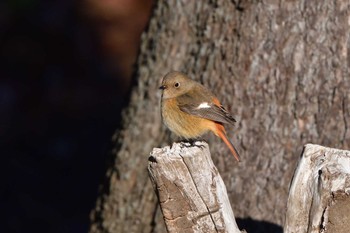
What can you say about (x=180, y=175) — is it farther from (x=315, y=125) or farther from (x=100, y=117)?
(x=100, y=117)

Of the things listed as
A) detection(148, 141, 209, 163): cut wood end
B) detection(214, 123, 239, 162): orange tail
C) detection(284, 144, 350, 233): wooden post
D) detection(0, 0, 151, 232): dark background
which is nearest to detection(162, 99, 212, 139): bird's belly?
detection(214, 123, 239, 162): orange tail

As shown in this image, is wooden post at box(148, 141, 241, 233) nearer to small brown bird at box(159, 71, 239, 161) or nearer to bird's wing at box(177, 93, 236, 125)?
bird's wing at box(177, 93, 236, 125)

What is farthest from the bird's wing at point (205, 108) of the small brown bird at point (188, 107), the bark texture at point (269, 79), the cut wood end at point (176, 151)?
the cut wood end at point (176, 151)

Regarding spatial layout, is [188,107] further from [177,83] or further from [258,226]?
[258,226]

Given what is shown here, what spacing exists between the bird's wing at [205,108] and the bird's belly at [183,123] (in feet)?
0.14

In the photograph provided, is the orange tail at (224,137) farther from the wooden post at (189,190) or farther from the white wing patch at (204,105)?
the wooden post at (189,190)

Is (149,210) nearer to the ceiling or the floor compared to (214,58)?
nearer to the floor

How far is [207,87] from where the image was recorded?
7.27m

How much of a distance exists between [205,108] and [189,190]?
6.07 ft

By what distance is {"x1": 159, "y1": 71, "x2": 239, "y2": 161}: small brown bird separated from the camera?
22.4ft

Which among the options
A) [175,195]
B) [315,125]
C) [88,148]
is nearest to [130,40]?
[88,148]

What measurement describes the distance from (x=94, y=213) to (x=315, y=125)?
2134mm

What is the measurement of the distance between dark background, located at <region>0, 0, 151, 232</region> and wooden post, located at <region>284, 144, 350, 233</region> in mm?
6125

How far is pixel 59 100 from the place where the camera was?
1304 cm
